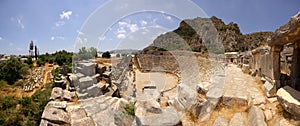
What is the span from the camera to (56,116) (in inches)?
171

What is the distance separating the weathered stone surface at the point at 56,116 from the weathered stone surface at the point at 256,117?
4.66 metres

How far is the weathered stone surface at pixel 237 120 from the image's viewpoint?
3.48 meters

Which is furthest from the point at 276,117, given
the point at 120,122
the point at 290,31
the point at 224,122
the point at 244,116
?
the point at 120,122

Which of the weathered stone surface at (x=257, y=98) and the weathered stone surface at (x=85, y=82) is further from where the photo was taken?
the weathered stone surface at (x=85, y=82)

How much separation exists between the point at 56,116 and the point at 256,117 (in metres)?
5.02

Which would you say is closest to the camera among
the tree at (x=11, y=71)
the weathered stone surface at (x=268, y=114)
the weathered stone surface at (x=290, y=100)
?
the weathered stone surface at (x=290, y=100)

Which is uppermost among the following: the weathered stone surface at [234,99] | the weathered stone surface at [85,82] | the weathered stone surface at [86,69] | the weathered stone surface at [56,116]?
the weathered stone surface at [86,69]

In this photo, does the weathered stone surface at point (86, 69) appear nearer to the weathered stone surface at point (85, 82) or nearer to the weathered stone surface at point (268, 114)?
the weathered stone surface at point (85, 82)

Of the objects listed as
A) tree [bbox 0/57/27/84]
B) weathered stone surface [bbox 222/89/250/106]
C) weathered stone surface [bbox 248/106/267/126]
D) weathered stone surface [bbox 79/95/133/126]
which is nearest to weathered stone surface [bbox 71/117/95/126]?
weathered stone surface [bbox 79/95/133/126]

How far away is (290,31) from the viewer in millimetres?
3133

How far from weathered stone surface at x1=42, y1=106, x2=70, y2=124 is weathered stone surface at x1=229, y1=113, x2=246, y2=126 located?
4308mm

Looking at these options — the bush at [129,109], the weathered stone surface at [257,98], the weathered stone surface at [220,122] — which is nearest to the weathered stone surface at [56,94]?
the bush at [129,109]

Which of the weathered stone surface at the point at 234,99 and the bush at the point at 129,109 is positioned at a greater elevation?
the weathered stone surface at the point at 234,99

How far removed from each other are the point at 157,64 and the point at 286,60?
571 inches
